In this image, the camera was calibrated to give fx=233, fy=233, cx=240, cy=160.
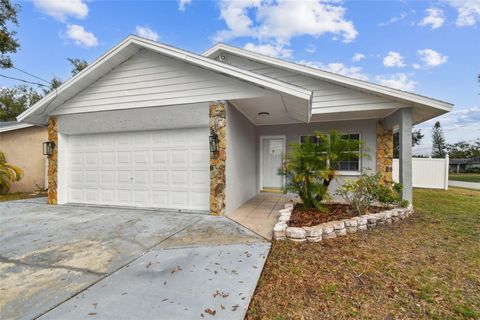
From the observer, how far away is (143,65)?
21.0 feet

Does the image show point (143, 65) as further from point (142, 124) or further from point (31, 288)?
point (31, 288)

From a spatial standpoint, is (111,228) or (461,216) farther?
(461,216)

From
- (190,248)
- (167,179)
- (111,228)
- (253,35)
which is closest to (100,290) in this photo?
(190,248)

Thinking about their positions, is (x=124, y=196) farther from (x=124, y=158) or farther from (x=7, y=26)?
(x=7, y=26)

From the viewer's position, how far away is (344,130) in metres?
8.50

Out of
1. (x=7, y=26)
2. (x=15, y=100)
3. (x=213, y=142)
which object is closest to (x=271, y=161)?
(x=213, y=142)

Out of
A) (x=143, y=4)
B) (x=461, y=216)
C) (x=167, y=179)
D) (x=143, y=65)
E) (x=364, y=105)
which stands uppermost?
(x=143, y=4)

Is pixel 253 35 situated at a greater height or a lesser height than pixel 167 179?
greater

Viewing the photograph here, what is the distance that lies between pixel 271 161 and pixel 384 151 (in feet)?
13.2

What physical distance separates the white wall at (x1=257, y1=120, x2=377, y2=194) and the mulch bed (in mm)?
2336

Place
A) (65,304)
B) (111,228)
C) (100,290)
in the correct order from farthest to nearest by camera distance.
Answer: (111,228) < (100,290) < (65,304)

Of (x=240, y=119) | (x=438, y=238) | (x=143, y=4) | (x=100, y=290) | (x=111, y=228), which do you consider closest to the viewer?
(x=100, y=290)

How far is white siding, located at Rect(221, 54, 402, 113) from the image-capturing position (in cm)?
677

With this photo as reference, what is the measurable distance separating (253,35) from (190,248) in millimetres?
11390
